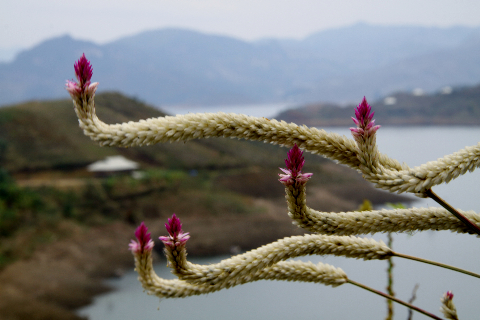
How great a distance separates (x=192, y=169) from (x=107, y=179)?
350 cm

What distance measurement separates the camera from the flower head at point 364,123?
2.43ft

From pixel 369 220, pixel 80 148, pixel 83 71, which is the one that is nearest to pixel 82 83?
pixel 83 71

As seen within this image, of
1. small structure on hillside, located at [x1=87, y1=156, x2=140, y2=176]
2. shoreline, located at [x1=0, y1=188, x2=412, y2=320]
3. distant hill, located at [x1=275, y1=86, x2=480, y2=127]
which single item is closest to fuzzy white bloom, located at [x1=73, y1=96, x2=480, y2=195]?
shoreline, located at [x1=0, y1=188, x2=412, y2=320]

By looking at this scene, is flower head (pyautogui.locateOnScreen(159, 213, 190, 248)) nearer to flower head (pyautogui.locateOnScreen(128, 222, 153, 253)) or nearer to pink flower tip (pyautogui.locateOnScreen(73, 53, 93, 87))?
flower head (pyautogui.locateOnScreen(128, 222, 153, 253))

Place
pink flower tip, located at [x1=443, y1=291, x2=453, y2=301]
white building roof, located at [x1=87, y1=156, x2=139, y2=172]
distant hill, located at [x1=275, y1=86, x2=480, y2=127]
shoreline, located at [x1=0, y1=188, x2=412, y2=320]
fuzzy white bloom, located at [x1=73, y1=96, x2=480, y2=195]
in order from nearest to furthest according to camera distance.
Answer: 1. fuzzy white bloom, located at [x1=73, y1=96, x2=480, y2=195]
2. pink flower tip, located at [x1=443, y1=291, x2=453, y2=301]
3. shoreline, located at [x1=0, y1=188, x2=412, y2=320]
4. distant hill, located at [x1=275, y1=86, x2=480, y2=127]
5. white building roof, located at [x1=87, y1=156, x2=139, y2=172]

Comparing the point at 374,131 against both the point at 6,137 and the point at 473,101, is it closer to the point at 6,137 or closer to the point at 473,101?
the point at 473,101

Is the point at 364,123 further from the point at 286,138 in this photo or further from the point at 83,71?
the point at 83,71

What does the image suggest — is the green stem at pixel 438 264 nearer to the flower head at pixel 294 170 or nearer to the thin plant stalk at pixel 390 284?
the flower head at pixel 294 170

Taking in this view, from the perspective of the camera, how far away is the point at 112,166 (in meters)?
16.0

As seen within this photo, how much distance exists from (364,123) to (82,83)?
0.53 m

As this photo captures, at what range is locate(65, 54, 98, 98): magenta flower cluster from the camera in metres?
0.73

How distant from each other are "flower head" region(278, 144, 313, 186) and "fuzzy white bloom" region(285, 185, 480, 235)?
0.9 inches

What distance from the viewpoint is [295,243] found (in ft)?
2.84

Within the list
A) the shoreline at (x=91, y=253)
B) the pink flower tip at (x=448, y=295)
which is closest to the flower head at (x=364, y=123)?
the pink flower tip at (x=448, y=295)
